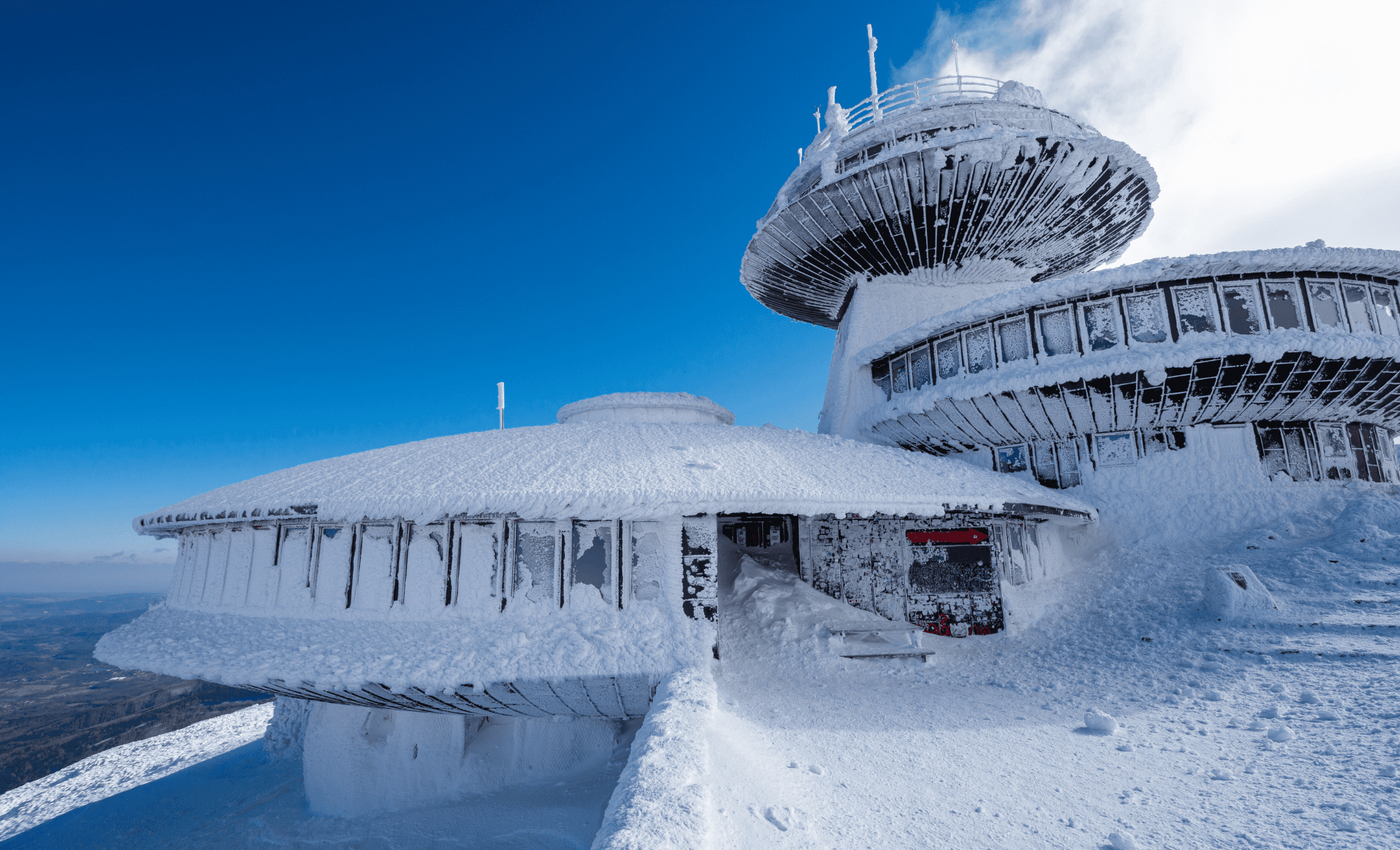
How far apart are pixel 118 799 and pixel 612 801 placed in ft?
68.9

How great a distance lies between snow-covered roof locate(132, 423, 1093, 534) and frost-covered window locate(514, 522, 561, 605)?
678 mm

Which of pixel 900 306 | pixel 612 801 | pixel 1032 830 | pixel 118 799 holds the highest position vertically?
pixel 900 306

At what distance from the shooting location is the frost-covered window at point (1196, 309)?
1101 cm

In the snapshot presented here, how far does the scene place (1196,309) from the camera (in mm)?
11141

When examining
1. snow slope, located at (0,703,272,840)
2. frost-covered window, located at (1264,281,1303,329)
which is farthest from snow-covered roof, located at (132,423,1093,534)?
snow slope, located at (0,703,272,840)

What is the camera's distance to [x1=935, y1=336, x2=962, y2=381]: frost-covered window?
1338 cm

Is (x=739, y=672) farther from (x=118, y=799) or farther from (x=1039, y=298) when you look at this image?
(x=118, y=799)

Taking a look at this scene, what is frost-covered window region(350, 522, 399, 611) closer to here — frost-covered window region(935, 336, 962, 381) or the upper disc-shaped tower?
frost-covered window region(935, 336, 962, 381)

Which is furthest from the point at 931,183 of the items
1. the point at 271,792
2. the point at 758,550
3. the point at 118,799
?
the point at 118,799

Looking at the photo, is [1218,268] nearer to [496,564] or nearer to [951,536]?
[951,536]

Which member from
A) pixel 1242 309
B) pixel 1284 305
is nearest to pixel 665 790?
pixel 1242 309

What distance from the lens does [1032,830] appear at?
4.04 m

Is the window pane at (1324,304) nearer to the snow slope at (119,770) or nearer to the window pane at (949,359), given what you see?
the window pane at (949,359)

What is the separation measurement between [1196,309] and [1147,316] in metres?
0.83
